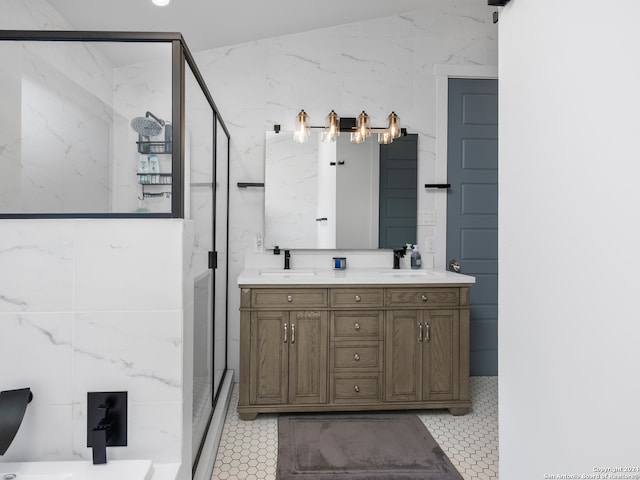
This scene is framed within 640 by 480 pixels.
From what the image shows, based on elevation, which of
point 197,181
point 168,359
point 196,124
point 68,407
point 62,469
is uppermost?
point 196,124

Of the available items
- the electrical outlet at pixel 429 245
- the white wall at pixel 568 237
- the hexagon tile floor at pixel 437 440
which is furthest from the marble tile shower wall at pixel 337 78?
the white wall at pixel 568 237

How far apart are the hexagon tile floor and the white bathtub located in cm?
72

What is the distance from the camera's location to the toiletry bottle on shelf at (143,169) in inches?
49.8

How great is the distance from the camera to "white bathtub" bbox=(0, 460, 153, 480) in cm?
112

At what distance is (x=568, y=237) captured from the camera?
64cm

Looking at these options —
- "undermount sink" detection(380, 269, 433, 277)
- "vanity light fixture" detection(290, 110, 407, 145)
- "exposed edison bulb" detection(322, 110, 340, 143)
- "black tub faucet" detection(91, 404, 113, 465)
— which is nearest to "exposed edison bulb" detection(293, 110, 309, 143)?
"vanity light fixture" detection(290, 110, 407, 145)

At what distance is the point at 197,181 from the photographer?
5.68 ft

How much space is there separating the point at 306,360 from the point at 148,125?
1571mm

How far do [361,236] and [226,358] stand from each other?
1.35 meters

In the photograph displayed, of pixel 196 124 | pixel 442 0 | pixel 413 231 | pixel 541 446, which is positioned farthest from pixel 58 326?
pixel 442 0

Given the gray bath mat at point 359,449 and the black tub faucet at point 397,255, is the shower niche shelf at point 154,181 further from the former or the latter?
the black tub faucet at point 397,255

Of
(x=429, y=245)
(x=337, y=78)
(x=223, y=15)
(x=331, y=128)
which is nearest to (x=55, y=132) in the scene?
(x=223, y=15)

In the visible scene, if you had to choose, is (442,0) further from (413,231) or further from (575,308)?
(575,308)

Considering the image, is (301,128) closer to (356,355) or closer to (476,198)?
(476,198)
